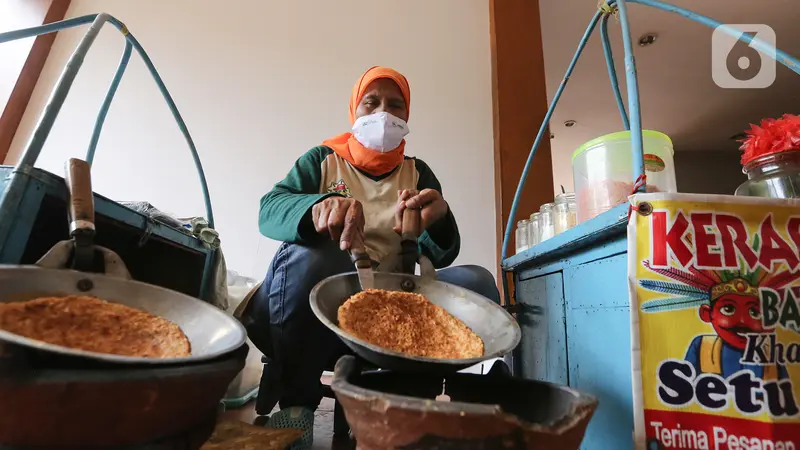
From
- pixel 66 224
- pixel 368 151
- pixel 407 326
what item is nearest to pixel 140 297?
pixel 66 224

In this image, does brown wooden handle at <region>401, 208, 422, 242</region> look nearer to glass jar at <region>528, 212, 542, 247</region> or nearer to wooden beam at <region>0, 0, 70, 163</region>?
glass jar at <region>528, 212, 542, 247</region>

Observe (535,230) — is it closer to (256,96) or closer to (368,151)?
(368,151)

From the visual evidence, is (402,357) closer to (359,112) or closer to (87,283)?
(87,283)

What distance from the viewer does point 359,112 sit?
36.5 inches

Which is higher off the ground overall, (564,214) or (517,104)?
(517,104)

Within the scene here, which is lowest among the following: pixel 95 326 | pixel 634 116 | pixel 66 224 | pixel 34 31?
pixel 95 326

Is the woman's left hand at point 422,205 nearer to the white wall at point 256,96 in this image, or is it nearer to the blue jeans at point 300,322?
the blue jeans at point 300,322

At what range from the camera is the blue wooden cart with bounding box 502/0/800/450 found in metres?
0.46

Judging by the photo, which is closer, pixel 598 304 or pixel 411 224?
pixel 598 304

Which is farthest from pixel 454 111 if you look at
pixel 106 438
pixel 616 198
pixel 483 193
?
pixel 106 438

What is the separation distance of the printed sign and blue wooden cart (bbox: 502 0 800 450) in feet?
0.10

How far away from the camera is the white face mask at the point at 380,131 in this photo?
0.86m

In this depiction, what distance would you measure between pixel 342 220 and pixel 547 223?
1.75 feet

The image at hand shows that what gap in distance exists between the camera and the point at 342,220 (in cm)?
60
